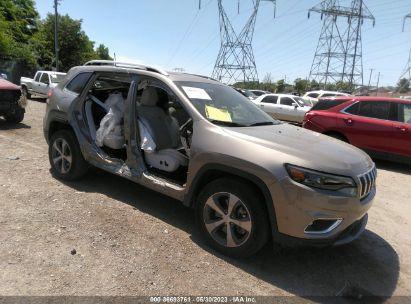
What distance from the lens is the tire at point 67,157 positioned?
18.5 feet

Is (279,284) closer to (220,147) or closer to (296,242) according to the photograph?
(296,242)

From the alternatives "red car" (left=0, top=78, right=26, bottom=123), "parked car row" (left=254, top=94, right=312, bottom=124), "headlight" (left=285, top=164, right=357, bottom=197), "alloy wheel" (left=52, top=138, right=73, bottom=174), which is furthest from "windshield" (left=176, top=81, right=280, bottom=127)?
"parked car row" (left=254, top=94, right=312, bottom=124)

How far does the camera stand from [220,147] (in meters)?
3.93

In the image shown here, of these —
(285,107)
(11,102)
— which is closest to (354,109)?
(11,102)

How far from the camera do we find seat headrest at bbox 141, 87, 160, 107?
17.1 feet

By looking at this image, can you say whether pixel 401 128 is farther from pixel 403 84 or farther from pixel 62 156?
pixel 403 84

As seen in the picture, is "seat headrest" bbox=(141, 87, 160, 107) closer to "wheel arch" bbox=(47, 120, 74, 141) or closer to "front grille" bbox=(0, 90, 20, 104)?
"wheel arch" bbox=(47, 120, 74, 141)

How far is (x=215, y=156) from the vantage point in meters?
3.93

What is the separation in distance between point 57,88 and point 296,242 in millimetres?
4303

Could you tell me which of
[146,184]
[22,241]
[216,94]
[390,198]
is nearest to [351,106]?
[390,198]

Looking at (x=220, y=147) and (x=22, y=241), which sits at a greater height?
(x=220, y=147)

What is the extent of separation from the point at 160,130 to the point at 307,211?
2.35 m

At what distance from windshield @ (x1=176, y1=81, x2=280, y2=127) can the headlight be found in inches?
43.6

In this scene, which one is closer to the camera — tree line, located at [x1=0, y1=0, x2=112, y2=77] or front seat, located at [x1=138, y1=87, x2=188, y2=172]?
front seat, located at [x1=138, y1=87, x2=188, y2=172]
